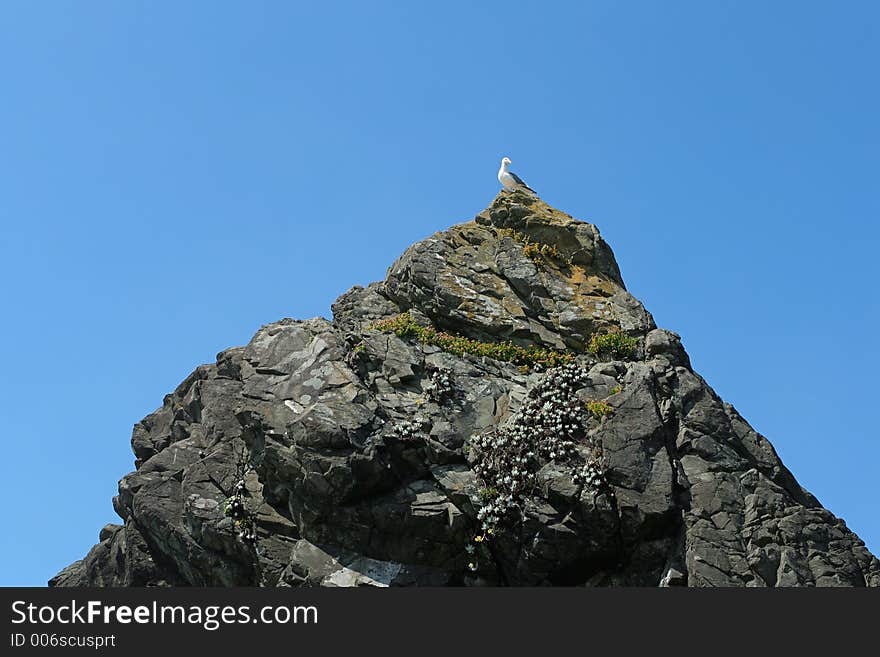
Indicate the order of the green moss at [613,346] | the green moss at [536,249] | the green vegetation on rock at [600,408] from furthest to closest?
1. the green moss at [536,249]
2. the green moss at [613,346]
3. the green vegetation on rock at [600,408]

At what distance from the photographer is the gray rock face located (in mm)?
27438

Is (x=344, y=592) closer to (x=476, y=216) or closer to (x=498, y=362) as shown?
(x=498, y=362)

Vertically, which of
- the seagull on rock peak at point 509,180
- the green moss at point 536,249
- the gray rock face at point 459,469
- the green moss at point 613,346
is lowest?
the gray rock face at point 459,469

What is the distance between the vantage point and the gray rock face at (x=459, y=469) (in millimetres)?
27438

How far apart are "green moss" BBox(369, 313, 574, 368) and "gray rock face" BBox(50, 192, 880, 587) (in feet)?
0.90

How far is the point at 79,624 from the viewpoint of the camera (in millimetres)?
22656

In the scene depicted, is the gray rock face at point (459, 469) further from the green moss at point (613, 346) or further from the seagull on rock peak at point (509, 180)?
the seagull on rock peak at point (509, 180)

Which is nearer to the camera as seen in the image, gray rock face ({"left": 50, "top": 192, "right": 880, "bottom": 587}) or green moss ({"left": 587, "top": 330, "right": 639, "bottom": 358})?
gray rock face ({"left": 50, "top": 192, "right": 880, "bottom": 587})

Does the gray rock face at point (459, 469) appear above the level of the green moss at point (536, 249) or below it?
below

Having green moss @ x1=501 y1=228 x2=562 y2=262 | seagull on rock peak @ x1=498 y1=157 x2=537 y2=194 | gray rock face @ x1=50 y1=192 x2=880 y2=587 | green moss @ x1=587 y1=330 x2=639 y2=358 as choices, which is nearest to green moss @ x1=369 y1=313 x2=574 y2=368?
gray rock face @ x1=50 y1=192 x2=880 y2=587

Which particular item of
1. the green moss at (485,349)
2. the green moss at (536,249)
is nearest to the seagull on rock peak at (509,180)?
the green moss at (536,249)

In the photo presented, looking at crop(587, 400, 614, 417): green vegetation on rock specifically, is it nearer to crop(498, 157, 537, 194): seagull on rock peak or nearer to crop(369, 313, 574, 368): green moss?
crop(369, 313, 574, 368): green moss

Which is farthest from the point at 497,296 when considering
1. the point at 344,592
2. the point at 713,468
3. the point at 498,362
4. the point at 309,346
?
the point at 344,592

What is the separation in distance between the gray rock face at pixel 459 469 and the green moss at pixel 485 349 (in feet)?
0.90
